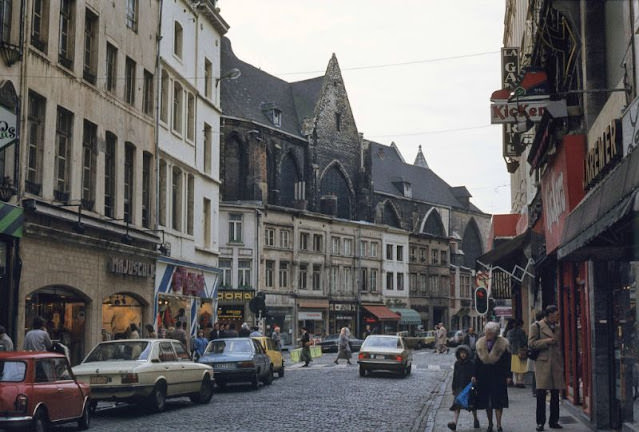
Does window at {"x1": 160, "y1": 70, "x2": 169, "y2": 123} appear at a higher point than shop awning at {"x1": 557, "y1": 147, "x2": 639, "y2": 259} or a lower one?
higher

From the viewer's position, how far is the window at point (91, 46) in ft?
86.3

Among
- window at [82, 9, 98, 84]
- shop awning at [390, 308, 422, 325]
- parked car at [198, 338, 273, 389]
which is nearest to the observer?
parked car at [198, 338, 273, 389]

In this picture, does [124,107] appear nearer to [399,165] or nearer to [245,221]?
[245,221]

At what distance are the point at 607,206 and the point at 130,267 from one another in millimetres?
21035

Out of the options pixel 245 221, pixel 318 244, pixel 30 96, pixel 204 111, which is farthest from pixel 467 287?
pixel 30 96

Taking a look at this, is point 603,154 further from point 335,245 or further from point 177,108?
point 335,245

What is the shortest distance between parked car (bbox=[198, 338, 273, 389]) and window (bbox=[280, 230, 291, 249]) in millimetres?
42127

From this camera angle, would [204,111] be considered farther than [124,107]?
Yes

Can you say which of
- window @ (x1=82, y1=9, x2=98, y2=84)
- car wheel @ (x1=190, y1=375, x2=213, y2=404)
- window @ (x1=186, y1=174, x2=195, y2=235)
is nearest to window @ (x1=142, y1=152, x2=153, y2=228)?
window @ (x1=82, y1=9, x2=98, y2=84)

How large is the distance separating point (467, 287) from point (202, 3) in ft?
219

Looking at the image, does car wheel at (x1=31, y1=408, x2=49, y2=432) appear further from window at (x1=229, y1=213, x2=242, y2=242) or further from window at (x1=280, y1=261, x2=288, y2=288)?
window at (x1=280, y1=261, x2=288, y2=288)

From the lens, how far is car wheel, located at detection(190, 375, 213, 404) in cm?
1967

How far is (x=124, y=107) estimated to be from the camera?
28.6m

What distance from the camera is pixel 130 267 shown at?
93.6 feet
